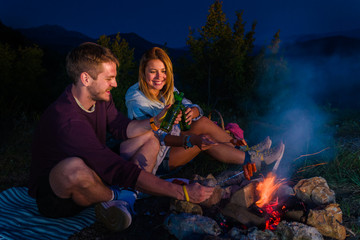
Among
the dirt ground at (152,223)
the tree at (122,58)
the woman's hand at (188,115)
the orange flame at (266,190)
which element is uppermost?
the tree at (122,58)

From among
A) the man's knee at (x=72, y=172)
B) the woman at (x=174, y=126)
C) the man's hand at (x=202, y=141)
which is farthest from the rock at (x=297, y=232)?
the man's knee at (x=72, y=172)

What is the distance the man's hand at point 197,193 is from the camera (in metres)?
2.41

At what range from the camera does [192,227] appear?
226 cm

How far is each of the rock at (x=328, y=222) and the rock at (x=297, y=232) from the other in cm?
12

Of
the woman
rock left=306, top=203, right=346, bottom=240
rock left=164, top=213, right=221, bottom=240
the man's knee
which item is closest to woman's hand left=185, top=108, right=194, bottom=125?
the woman

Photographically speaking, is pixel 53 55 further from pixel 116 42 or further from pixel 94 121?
pixel 94 121

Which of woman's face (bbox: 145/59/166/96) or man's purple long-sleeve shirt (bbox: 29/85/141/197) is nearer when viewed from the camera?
man's purple long-sleeve shirt (bbox: 29/85/141/197)

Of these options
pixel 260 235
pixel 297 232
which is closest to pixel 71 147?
pixel 260 235

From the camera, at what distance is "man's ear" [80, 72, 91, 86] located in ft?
8.23

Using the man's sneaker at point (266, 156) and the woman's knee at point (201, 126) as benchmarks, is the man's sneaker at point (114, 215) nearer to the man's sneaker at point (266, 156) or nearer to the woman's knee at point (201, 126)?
the woman's knee at point (201, 126)

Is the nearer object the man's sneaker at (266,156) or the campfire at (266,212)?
the campfire at (266,212)

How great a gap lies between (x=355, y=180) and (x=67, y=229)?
3.05 m

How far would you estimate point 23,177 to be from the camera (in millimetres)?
Result: 3869

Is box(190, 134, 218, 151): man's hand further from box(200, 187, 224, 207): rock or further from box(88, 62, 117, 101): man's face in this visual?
box(88, 62, 117, 101): man's face
